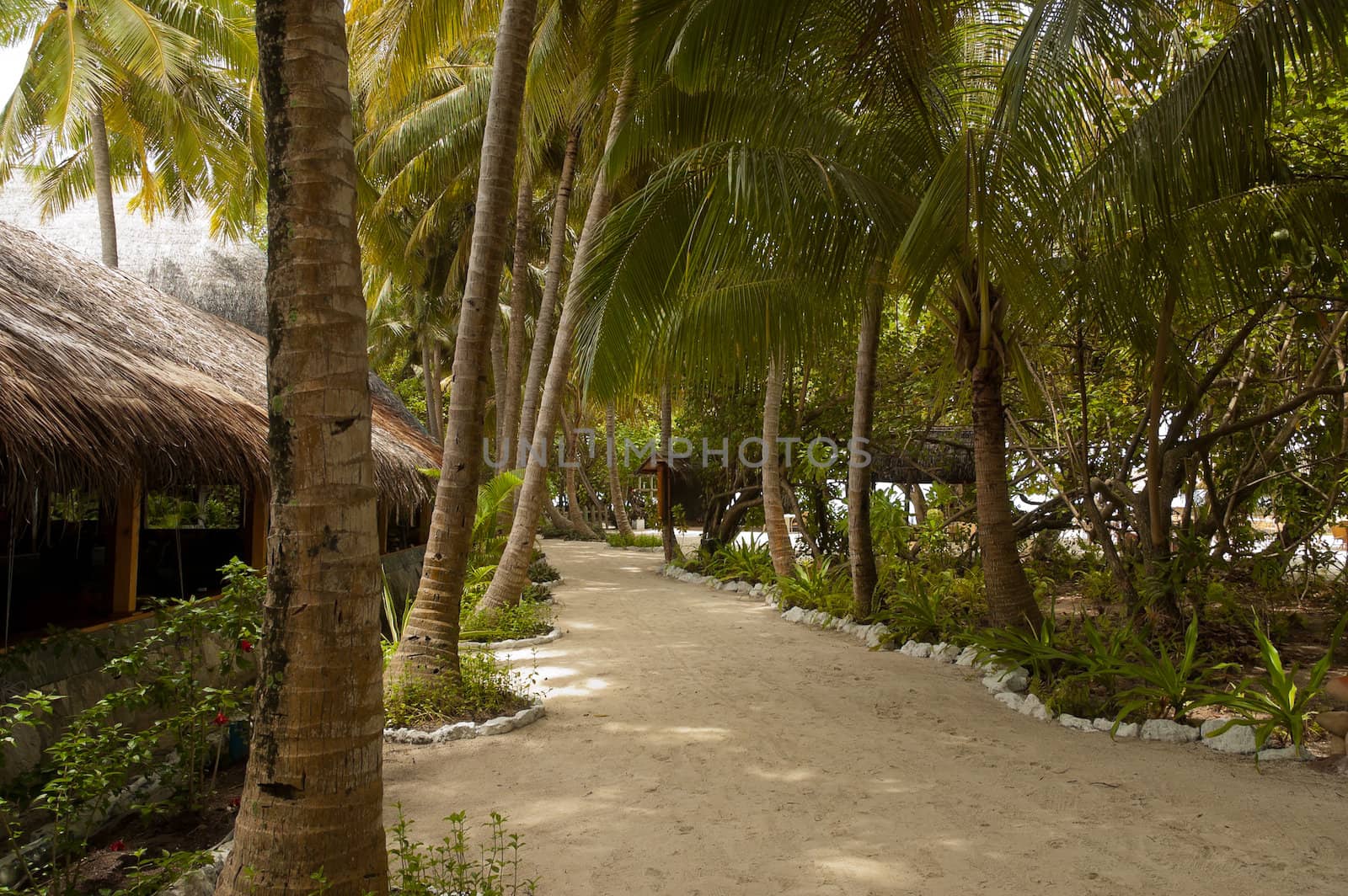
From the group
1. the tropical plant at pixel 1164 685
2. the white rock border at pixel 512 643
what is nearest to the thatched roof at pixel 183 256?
the white rock border at pixel 512 643

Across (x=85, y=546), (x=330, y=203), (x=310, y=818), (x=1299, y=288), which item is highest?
(x=1299, y=288)

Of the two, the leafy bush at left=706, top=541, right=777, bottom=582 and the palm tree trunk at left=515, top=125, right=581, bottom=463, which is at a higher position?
the palm tree trunk at left=515, top=125, right=581, bottom=463

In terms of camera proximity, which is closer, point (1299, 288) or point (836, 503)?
point (1299, 288)

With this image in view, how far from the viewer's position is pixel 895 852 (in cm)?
376

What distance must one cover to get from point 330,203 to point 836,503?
12.0m

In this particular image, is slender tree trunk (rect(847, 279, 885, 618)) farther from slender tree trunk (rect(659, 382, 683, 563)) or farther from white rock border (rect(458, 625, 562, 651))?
slender tree trunk (rect(659, 382, 683, 563))

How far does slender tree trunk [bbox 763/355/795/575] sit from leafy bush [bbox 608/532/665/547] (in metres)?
10.2

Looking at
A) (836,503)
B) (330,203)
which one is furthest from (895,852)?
(836,503)

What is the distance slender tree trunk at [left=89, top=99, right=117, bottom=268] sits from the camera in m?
12.1

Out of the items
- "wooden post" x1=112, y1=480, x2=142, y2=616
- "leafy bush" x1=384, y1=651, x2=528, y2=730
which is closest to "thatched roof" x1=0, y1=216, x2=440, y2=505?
"wooden post" x1=112, y1=480, x2=142, y2=616

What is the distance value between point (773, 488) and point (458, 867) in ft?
29.1

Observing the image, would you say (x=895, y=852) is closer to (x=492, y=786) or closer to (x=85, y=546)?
(x=492, y=786)

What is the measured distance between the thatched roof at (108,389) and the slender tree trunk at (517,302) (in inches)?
187

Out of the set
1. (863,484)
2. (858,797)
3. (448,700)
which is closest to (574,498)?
(863,484)
